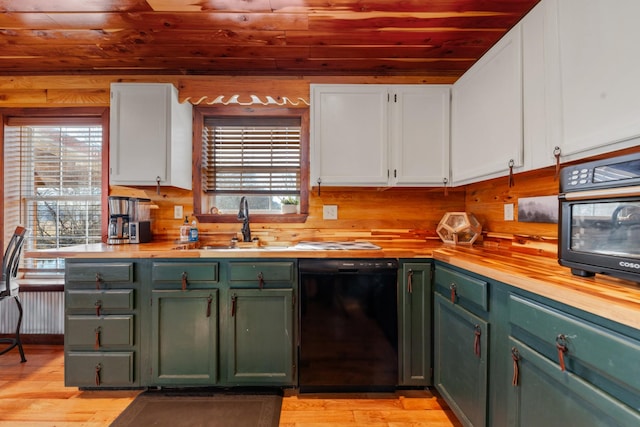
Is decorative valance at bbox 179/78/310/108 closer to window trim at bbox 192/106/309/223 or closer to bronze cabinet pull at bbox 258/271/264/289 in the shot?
window trim at bbox 192/106/309/223

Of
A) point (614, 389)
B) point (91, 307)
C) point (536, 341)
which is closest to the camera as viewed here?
point (614, 389)

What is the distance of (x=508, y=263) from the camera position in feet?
4.61

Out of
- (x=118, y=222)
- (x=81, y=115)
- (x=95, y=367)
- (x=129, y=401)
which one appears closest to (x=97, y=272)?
(x=118, y=222)

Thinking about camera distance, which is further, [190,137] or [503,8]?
[190,137]

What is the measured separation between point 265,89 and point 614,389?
2547 millimetres

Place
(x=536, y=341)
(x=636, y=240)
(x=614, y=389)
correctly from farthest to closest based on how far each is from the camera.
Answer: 1. (x=536, y=341)
2. (x=636, y=240)
3. (x=614, y=389)

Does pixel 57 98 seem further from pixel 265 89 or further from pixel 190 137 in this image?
pixel 265 89

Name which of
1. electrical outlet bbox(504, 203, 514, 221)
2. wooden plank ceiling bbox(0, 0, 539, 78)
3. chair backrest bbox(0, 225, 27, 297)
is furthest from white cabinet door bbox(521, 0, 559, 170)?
chair backrest bbox(0, 225, 27, 297)

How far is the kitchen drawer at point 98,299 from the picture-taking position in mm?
1794

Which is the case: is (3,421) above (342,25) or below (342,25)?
below

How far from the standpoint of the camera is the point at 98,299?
179cm

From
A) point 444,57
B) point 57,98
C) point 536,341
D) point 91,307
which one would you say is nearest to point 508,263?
point 536,341

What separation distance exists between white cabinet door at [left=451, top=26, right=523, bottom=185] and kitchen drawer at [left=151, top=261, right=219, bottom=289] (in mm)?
1785

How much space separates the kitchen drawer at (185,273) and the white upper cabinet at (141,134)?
26.4 inches
